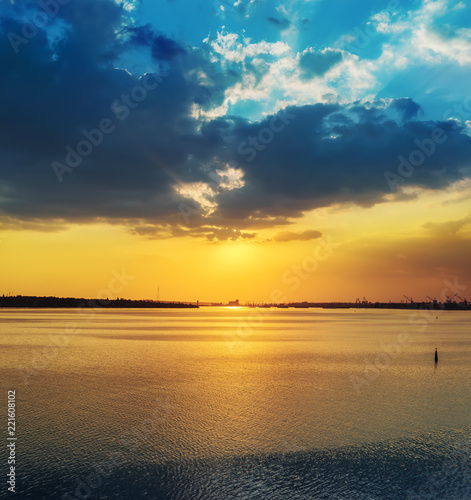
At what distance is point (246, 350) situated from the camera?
5941cm

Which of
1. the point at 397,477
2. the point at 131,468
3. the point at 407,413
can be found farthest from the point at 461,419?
the point at 131,468

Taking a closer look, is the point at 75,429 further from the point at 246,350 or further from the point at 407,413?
the point at 246,350

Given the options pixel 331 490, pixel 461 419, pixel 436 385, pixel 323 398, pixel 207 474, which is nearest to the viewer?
pixel 331 490

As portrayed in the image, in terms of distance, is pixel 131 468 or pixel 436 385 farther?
pixel 436 385

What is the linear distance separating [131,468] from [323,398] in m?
16.0

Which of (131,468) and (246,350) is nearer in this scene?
(131,468)

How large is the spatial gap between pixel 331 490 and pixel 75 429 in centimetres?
1322

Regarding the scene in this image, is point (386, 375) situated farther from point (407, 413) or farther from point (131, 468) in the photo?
point (131, 468)

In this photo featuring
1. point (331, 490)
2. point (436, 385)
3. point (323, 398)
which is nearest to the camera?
point (331, 490)

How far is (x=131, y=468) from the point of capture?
656 inches

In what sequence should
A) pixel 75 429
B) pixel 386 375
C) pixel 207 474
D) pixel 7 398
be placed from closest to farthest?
pixel 207 474 → pixel 75 429 → pixel 7 398 → pixel 386 375

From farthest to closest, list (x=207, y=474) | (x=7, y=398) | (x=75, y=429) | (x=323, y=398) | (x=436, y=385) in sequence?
1. (x=436, y=385)
2. (x=323, y=398)
3. (x=7, y=398)
4. (x=75, y=429)
5. (x=207, y=474)

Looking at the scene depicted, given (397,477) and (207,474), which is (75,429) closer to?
(207,474)

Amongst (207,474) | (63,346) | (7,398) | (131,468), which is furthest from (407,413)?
(63,346)
